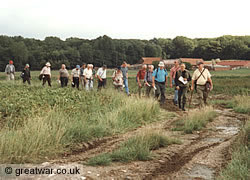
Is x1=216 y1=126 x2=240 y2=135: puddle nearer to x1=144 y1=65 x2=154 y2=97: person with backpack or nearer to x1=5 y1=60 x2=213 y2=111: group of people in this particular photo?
x1=5 y1=60 x2=213 y2=111: group of people

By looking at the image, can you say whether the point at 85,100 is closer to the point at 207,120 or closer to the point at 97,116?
the point at 97,116

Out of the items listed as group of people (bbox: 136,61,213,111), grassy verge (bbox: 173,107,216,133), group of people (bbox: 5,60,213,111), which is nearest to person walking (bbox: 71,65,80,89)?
group of people (bbox: 5,60,213,111)

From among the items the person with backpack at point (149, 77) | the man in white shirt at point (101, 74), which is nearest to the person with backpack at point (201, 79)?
the person with backpack at point (149, 77)

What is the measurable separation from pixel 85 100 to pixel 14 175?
255 inches

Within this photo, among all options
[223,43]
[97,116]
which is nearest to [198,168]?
[97,116]

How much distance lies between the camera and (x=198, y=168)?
5.35m

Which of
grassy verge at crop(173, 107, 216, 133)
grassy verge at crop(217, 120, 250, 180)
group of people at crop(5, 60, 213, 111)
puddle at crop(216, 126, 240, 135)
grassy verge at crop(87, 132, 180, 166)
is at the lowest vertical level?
puddle at crop(216, 126, 240, 135)

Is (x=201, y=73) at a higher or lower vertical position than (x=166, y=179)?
higher

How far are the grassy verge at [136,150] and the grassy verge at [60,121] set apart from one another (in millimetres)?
1241

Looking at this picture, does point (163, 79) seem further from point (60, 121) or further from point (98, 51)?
point (98, 51)

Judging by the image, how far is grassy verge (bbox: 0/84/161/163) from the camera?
19.1 feet

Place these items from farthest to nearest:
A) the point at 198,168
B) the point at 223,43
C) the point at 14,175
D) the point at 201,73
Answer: the point at 223,43, the point at 201,73, the point at 198,168, the point at 14,175

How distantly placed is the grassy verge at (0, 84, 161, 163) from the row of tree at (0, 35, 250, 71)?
76.9m

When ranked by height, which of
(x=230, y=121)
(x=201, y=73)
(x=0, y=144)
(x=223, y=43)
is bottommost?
(x=230, y=121)
